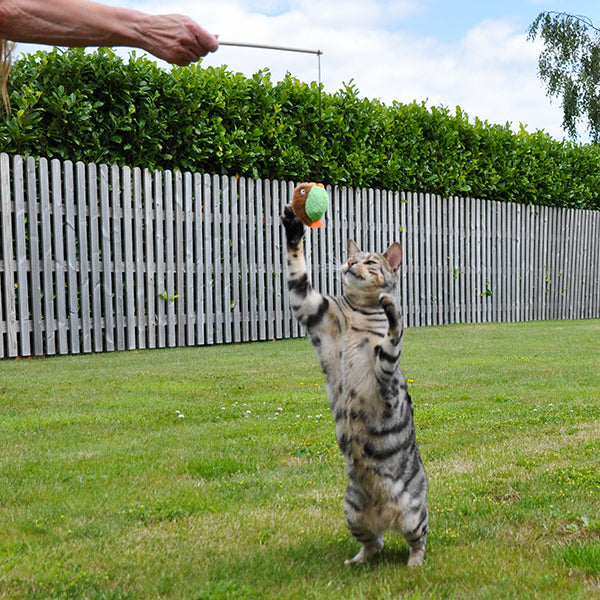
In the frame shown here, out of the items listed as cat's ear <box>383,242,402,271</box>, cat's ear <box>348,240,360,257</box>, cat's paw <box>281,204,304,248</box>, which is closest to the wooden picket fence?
cat's ear <box>348,240,360,257</box>

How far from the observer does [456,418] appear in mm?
6352

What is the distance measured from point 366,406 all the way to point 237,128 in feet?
30.6

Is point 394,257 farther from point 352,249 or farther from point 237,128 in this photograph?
point 237,128

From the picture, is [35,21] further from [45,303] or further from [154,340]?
[154,340]

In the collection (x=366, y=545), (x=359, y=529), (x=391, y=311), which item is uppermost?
(x=391, y=311)

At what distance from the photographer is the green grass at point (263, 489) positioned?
10.7 ft

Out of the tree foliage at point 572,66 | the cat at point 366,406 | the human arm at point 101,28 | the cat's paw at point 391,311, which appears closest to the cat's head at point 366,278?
the cat at point 366,406

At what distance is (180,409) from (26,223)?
4.97 meters

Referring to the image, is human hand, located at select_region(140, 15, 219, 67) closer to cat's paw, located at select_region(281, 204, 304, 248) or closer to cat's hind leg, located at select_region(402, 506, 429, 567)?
cat's paw, located at select_region(281, 204, 304, 248)

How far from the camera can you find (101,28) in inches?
119

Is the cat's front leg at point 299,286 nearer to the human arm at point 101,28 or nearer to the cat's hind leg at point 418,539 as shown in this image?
the human arm at point 101,28

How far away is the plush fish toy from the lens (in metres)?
3.56

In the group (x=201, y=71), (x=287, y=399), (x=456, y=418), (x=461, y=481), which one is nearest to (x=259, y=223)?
(x=201, y=71)

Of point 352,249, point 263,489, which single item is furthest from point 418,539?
point 352,249
